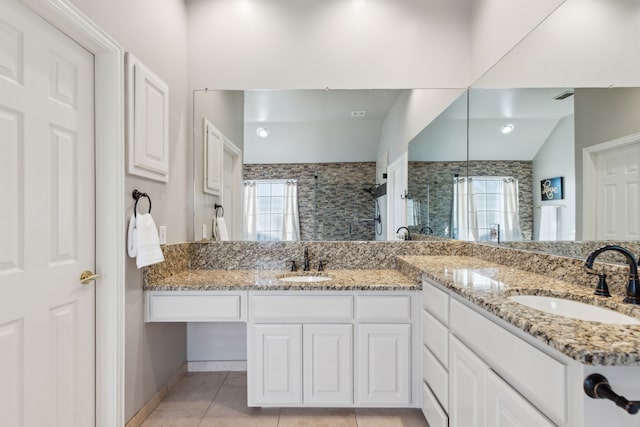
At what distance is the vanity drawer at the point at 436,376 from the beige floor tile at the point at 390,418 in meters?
0.28

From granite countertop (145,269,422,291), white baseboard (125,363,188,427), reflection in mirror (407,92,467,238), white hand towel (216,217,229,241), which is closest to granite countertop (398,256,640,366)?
granite countertop (145,269,422,291)

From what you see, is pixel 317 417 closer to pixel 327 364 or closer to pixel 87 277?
pixel 327 364

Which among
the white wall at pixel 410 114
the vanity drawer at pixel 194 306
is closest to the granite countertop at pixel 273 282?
the vanity drawer at pixel 194 306

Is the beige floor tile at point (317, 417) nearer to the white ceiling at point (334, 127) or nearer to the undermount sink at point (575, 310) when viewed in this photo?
the undermount sink at point (575, 310)

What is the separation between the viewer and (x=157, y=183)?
2.06 m

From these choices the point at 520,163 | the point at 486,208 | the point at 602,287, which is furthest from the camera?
the point at 486,208

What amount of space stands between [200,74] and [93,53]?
90 cm

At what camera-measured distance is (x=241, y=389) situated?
232 centimetres

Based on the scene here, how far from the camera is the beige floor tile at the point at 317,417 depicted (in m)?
1.93

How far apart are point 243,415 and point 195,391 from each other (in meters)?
0.46

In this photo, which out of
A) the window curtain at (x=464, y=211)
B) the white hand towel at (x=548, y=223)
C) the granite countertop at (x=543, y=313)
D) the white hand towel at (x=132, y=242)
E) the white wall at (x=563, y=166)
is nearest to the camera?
the granite countertop at (x=543, y=313)

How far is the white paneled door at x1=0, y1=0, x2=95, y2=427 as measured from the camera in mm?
1226

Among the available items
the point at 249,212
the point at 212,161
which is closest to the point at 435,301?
the point at 249,212

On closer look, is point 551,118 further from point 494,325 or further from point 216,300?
point 216,300
